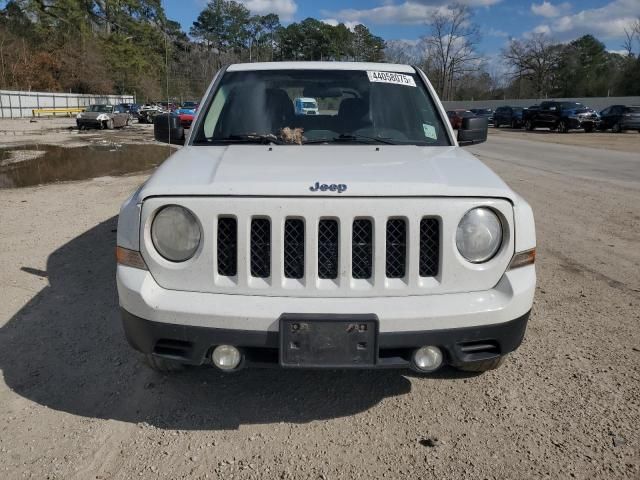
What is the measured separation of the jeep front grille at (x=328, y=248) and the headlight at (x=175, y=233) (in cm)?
13

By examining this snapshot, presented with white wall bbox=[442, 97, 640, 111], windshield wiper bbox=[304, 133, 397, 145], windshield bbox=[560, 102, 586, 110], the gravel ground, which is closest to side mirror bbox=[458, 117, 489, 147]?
windshield wiper bbox=[304, 133, 397, 145]

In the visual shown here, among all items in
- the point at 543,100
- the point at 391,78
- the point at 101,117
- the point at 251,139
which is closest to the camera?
the point at 251,139

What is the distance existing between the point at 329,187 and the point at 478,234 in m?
0.73

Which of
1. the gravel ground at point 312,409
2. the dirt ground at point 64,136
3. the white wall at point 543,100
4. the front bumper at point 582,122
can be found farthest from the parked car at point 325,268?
the white wall at point 543,100

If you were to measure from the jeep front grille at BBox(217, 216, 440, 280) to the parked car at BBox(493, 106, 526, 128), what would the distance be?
39.4 m

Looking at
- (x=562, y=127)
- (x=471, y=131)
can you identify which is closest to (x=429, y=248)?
(x=471, y=131)

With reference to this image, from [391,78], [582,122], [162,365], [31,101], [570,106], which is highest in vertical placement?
[31,101]

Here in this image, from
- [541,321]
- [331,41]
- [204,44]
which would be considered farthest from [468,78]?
[541,321]

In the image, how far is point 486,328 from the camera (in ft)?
7.95

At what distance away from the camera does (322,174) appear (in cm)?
255

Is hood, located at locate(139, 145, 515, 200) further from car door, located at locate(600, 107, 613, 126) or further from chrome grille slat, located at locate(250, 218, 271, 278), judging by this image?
car door, located at locate(600, 107, 613, 126)

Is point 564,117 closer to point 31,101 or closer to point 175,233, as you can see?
point 175,233

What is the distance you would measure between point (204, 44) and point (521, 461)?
328ft

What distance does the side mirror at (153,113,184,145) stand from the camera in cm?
418
